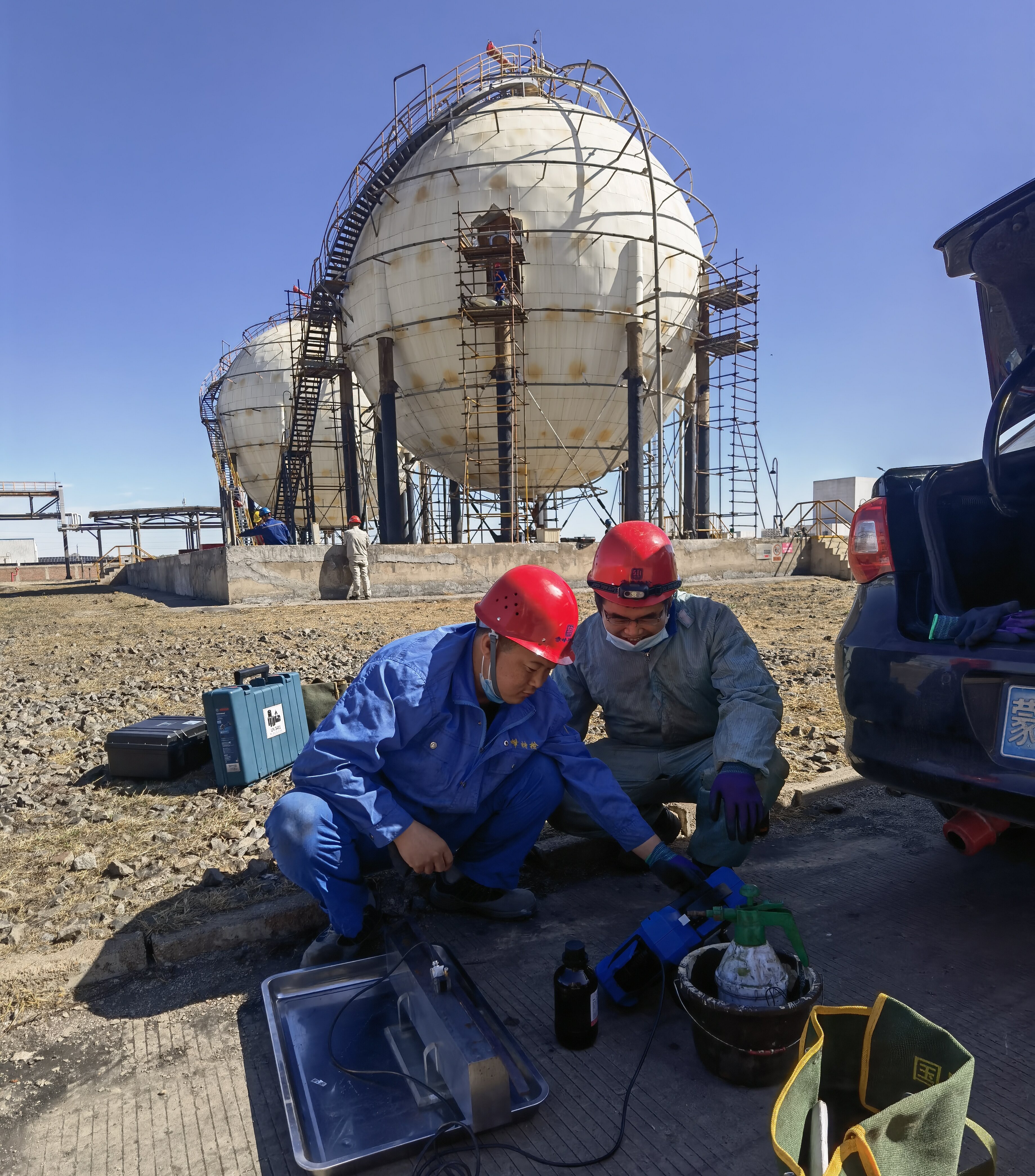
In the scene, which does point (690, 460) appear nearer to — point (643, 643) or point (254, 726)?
point (254, 726)

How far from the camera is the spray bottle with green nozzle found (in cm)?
170

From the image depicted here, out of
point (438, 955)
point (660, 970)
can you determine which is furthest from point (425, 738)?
point (660, 970)

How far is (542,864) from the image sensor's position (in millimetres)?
2926

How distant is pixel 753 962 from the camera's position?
5.62ft

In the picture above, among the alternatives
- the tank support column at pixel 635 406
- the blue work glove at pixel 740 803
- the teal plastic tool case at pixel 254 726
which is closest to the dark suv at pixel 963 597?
the blue work glove at pixel 740 803

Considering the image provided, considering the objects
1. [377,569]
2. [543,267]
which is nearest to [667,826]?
[377,569]

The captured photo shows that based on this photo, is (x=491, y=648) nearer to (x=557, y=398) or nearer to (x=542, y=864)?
(x=542, y=864)

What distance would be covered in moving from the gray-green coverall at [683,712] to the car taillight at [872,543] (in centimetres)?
46

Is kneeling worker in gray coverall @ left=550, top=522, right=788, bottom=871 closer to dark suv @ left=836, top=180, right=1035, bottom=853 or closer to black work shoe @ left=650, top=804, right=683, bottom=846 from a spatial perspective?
black work shoe @ left=650, top=804, right=683, bottom=846

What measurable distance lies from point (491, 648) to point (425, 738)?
345 millimetres

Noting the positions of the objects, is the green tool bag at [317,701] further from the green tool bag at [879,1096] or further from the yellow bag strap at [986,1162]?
the yellow bag strap at [986,1162]

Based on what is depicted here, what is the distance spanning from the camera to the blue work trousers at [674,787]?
2633 mm

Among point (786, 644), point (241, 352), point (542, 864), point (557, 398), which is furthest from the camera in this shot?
point (241, 352)

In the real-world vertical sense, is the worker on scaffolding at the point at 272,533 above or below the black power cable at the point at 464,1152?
above
